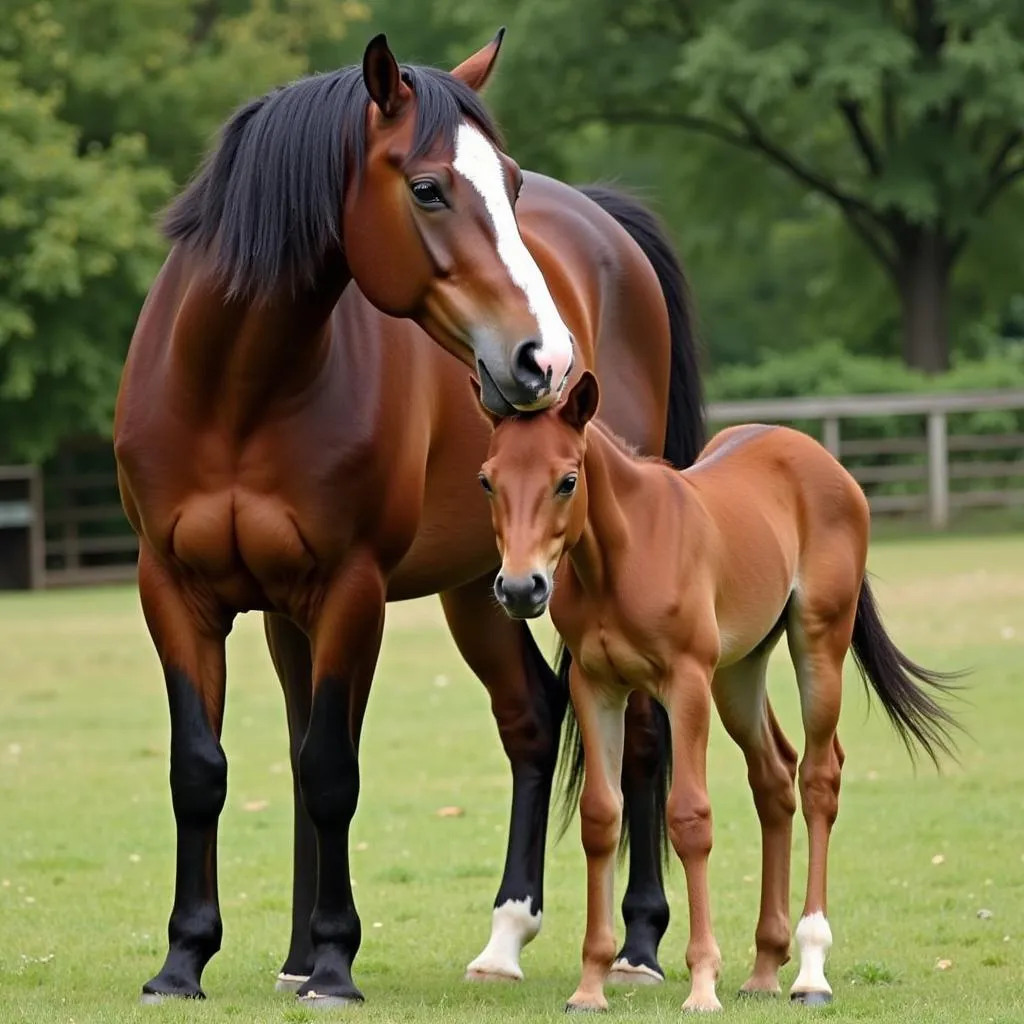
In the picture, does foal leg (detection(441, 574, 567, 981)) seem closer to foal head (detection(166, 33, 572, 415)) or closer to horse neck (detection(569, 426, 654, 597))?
horse neck (detection(569, 426, 654, 597))

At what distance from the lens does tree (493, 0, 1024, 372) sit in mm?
28703

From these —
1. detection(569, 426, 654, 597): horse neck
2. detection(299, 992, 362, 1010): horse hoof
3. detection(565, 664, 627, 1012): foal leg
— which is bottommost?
detection(299, 992, 362, 1010): horse hoof

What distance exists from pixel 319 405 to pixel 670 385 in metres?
2.55

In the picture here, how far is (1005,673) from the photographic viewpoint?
1391 centimetres

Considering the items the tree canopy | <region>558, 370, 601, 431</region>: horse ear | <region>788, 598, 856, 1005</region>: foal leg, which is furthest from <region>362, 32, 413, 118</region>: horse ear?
the tree canopy

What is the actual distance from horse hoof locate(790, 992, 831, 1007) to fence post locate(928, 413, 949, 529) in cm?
2386

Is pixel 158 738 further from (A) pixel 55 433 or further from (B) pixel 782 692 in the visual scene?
(A) pixel 55 433

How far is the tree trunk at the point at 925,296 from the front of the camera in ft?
105

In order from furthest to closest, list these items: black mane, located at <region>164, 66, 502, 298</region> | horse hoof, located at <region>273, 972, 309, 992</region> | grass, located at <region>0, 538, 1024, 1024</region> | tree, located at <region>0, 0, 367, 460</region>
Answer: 1. tree, located at <region>0, 0, 367, 460</region>
2. horse hoof, located at <region>273, 972, 309, 992</region>
3. grass, located at <region>0, 538, 1024, 1024</region>
4. black mane, located at <region>164, 66, 502, 298</region>

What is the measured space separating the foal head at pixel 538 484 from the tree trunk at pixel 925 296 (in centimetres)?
2754

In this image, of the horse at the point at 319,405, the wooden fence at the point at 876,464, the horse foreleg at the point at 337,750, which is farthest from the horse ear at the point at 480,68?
the wooden fence at the point at 876,464

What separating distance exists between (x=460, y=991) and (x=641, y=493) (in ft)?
5.42

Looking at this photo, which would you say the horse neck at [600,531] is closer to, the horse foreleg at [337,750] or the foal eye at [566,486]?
the foal eye at [566,486]

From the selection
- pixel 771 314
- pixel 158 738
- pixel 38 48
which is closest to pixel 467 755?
pixel 158 738
